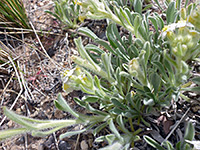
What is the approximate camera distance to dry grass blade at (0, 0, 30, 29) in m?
3.26

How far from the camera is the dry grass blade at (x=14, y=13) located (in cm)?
326

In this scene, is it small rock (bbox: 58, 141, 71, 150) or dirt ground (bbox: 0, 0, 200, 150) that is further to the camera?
small rock (bbox: 58, 141, 71, 150)

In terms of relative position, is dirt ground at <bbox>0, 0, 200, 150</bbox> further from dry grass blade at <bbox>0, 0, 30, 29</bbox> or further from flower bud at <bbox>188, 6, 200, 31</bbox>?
flower bud at <bbox>188, 6, 200, 31</bbox>

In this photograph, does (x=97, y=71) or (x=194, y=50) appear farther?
(x=97, y=71)

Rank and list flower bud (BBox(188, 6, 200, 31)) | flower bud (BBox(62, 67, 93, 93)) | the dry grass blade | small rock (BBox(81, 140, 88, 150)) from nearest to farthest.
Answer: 1. flower bud (BBox(188, 6, 200, 31))
2. flower bud (BBox(62, 67, 93, 93))
3. small rock (BBox(81, 140, 88, 150))
4. the dry grass blade

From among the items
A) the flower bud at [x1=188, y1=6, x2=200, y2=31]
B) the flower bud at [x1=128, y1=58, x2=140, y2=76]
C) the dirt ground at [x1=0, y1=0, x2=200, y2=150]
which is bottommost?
the dirt ground at [x1=0, y1=0, x2=200, y2=150]

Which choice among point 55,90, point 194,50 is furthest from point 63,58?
point 194,50

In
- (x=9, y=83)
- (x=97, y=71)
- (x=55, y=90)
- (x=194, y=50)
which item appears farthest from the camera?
(x=9, y=83)

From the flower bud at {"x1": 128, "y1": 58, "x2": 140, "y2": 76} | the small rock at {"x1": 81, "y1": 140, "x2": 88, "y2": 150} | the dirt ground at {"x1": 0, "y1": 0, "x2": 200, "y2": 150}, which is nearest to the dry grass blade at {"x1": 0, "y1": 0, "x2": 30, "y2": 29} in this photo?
the dirt ground at {"x1": 0, "y1": 0, "x2": 200, "y2": 150}

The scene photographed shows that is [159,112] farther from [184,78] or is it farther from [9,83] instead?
[9,83]

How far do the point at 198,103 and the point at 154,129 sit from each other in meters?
0.49

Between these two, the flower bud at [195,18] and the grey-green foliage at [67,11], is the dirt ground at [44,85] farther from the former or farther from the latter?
the flower bud at [195,18]

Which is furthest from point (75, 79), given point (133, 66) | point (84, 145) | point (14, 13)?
point (14, 13)

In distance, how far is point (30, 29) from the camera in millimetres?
3391
